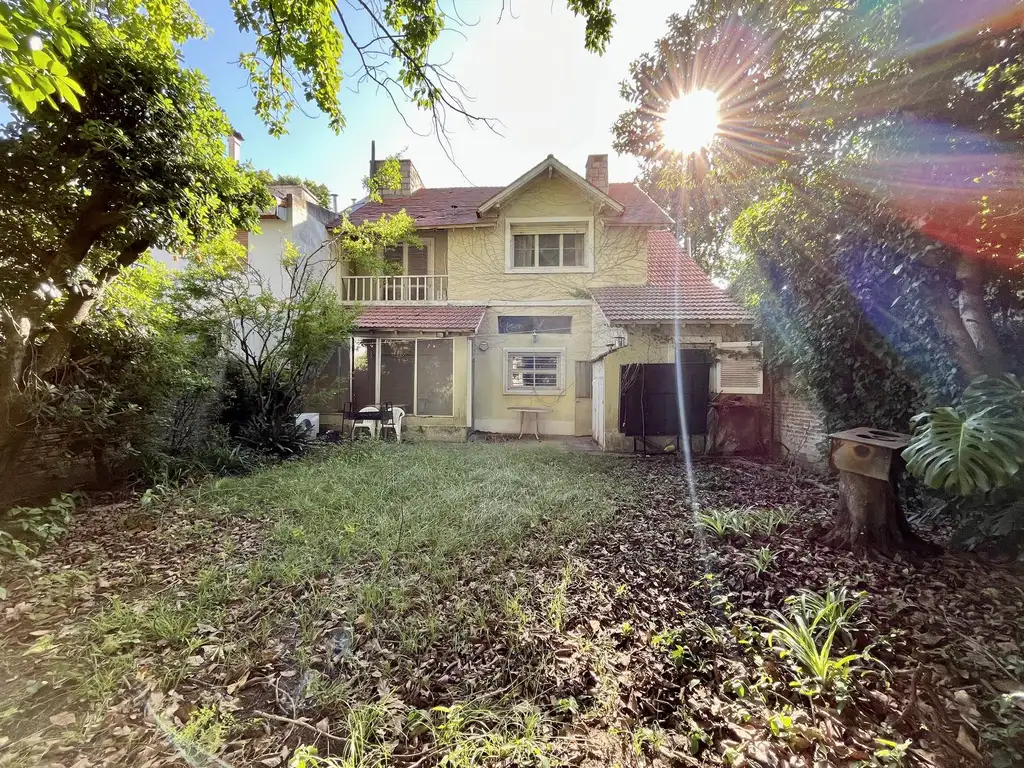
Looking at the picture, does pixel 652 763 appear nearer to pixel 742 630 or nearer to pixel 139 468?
pixel 742 630

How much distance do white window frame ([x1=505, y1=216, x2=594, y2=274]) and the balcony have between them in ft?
6.64

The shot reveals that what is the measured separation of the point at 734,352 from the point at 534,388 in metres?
5.04

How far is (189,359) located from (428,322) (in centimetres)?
572

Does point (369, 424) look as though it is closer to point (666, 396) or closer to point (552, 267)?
point (552, 267)

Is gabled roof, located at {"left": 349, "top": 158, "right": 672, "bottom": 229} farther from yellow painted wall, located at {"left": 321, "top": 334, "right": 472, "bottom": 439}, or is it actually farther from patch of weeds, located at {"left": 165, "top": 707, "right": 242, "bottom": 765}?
patch of weeds, located at {"left": 165, "top": 707, "right": 242, "bottom": 765}

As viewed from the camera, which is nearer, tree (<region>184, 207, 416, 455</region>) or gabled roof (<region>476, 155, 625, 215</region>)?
tree (<region>184, 207, 416, 455</region>)

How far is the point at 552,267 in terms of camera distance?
11.5m

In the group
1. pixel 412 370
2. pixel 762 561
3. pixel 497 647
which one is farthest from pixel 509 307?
pixel 497 647

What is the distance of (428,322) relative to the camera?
10.7m

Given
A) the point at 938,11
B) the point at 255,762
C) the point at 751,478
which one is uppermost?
the point at 938,11

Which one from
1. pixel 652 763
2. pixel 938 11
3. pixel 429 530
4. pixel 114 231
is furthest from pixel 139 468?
pixel 938 11

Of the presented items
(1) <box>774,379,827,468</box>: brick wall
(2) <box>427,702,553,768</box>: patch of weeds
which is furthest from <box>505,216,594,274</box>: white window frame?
(2) <box>427,702,553,768</box>: patch of weeds

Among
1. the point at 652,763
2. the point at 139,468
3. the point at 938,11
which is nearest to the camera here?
the point at 652,763

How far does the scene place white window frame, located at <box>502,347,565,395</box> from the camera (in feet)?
36.5
